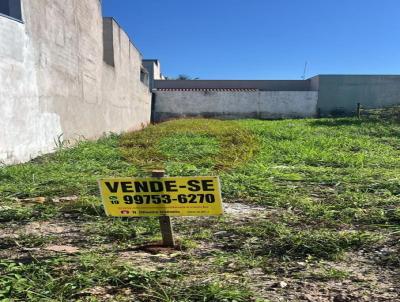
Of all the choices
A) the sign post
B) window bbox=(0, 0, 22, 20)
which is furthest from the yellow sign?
window bbox=(0, 0, 22, 20)

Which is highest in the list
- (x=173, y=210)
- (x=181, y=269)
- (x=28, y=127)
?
(x=28, y=127)

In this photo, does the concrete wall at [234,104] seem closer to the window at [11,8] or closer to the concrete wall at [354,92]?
the concrete wall at [354,92]

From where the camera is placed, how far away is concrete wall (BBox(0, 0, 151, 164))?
6199 millimetres

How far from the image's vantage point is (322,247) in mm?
2855

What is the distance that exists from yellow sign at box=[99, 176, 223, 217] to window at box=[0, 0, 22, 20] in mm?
4959

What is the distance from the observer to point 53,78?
7852 millimetres

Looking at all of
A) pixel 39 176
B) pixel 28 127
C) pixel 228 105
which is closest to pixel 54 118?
pixel 28 127

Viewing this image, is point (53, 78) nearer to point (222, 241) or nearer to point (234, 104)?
point (222, 241)

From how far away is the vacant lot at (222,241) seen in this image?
224 cm

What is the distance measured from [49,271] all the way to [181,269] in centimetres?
83

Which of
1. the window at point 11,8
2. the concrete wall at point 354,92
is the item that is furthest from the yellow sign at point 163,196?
the concrete wall at point 354,92

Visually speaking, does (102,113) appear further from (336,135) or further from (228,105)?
(228,105)

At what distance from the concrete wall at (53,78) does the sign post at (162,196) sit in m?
4.00

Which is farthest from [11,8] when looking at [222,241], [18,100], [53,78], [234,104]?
[234,104]
